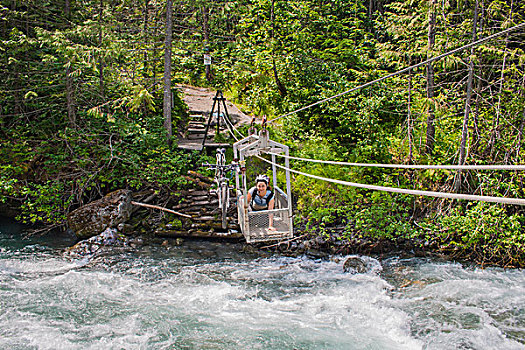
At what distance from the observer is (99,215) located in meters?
10.5

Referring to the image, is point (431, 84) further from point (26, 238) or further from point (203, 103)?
point (26, 238)

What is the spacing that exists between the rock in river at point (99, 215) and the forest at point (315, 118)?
478 mm

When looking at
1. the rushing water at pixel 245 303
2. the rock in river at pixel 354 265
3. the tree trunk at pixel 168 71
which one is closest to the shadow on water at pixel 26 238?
the rushing water at pixel 245 303

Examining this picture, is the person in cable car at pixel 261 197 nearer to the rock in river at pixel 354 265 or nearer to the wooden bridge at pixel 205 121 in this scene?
the rock in river at pixel 354 265

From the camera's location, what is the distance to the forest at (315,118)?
945 cm

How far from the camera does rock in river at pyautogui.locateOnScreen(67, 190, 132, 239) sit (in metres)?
10.3

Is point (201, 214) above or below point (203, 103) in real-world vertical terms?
below

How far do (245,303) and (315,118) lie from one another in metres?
7.95

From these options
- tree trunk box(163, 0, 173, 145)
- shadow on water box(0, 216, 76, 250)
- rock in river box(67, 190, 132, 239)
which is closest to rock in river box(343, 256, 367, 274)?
rock in river box(67, 190, 132, 239)

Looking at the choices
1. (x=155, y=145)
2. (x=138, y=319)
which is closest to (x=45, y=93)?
(x=155, y=145)

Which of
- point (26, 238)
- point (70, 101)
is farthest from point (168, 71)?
point (26, 238)

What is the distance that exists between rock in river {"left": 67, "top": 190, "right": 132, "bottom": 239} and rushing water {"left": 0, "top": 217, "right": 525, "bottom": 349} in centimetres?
95

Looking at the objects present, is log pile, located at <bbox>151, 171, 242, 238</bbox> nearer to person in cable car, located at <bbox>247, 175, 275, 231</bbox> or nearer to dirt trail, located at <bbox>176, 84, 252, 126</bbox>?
person in cable car, located at <bbox>247, 175, 275, 231</bbox>

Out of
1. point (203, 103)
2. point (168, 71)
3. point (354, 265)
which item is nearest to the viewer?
point (354, 265)
